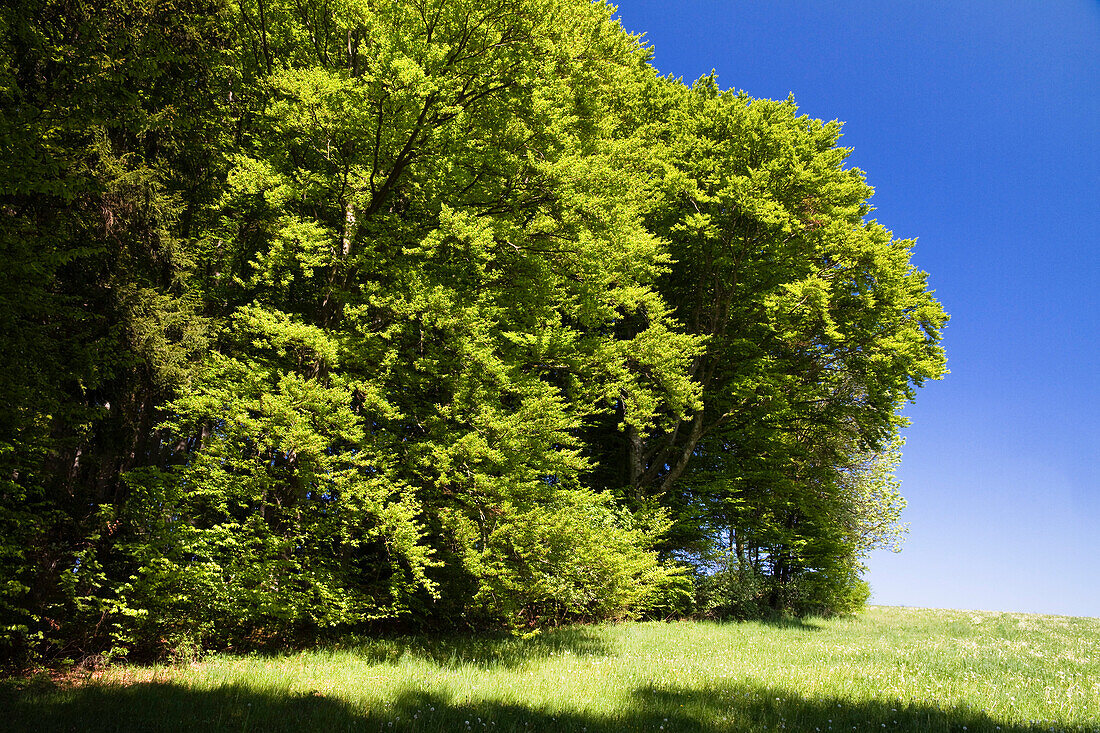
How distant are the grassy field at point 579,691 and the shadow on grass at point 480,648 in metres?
0.07

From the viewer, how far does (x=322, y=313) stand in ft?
43.6

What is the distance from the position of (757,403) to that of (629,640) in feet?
34.6

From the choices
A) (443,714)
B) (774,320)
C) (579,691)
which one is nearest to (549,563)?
(579,691)

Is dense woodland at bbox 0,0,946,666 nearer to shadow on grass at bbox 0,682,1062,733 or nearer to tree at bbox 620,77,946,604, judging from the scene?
tree at bbox 620,77,946,604

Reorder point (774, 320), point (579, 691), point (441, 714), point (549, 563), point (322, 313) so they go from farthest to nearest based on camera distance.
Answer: point (774, 320)
point (322, 313)
point (549, 563)
point (579, 691)
point (441, 714)

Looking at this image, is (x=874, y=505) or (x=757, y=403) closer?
(x=757, y=403)

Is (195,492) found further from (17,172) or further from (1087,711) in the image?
(1087,711)

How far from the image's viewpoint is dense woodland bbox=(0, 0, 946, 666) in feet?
30.4

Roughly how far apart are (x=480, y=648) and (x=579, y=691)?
4.45 meters

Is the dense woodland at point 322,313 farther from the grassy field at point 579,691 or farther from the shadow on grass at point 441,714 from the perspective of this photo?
the shadow on grass at point 441,714

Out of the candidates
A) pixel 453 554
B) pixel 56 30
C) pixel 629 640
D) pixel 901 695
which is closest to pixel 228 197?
pixel 56 30

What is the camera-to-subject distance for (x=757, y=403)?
20.3 meters

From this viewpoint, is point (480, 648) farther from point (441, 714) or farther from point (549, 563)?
point (441, 714)

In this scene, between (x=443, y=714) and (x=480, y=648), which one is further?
(x=480, y=648)
